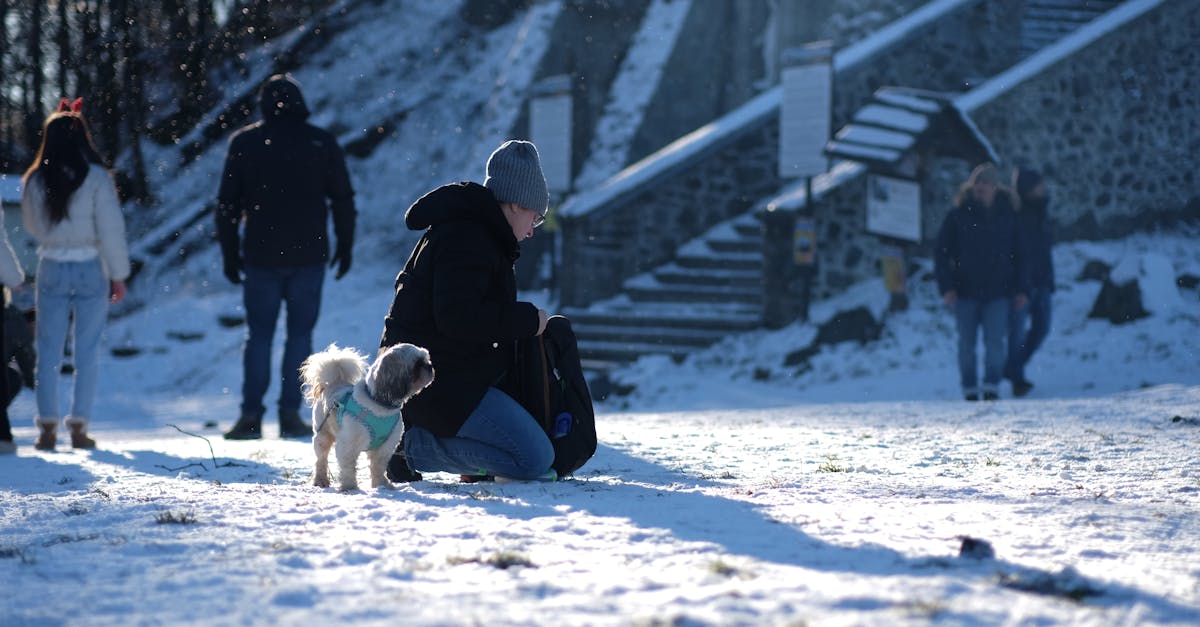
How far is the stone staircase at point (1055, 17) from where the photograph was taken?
1731 centimetres

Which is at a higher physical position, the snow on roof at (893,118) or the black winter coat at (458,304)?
the snow on roof at (893,118)

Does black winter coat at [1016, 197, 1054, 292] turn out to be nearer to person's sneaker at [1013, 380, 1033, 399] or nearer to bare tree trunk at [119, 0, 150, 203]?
person's sneaker at [1013, 380, 1033, 399]

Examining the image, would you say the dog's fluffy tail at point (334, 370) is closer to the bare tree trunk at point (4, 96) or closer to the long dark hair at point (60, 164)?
the long dark hair at point (60, 164)

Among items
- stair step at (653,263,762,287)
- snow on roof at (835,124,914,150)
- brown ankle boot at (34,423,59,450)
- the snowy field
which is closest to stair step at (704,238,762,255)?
stair step at (653,263,762,287)

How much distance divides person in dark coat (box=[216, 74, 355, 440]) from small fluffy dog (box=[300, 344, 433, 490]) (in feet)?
8.11

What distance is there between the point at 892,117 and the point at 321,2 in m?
15.7

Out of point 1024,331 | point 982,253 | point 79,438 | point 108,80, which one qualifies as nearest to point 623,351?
point 1024,331

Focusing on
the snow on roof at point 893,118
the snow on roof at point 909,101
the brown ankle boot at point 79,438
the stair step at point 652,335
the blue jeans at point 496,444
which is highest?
the snow on roof at point 909,101

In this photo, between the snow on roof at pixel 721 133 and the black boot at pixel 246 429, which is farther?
the snow on roof at pixel 721 133

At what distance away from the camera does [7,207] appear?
1161 cm

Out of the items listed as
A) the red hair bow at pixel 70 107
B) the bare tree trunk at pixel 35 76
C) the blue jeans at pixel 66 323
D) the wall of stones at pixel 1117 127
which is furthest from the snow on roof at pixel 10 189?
the wall of stones at pixel 1117 127

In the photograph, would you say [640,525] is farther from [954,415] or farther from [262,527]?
[954,415]

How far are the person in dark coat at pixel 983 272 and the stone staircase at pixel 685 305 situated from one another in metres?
3.22

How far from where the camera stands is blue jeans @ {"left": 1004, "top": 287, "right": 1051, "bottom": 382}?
1041cm
